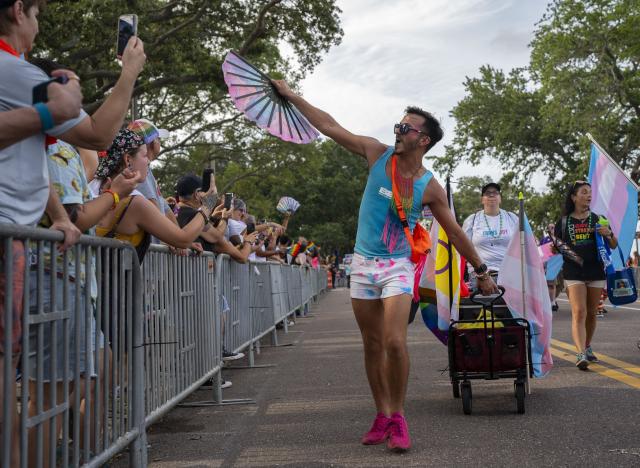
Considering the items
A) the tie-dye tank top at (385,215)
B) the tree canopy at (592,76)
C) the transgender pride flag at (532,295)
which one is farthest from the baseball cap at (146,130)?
the tree canopy at (592,76)

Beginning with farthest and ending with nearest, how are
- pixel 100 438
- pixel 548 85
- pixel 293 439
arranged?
pixel 548 85 < pixel 293 439 < pixel 100 438

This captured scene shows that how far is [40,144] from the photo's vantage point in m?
3.17

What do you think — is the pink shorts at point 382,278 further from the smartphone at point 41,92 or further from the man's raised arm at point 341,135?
the smartphone at point 41,92

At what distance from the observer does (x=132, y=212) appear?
→ 4852 millimetres

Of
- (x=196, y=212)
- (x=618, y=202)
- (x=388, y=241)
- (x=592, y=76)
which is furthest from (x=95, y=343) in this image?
(x=592, y=76)

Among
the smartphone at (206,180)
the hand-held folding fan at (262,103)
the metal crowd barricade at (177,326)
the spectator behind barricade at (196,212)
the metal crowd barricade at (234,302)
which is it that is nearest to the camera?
the metal crowd barricade at (177,326)

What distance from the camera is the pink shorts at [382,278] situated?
5.45 meters

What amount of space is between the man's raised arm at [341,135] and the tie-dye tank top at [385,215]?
0.10m

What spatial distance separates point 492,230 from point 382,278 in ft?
11.6

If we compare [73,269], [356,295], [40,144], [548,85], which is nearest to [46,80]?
[40,144]

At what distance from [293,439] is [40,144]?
9.45 feet

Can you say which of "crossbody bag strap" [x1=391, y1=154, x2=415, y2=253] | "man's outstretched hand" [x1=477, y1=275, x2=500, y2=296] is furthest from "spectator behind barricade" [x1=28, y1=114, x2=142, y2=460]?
"man's outstretched hand" [x1=477, y1=275, x2=500, y2=296]

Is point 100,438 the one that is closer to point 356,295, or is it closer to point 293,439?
point 293,439

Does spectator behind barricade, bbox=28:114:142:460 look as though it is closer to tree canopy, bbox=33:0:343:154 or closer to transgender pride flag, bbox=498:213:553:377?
transgender pride flag, bbox=498:213:553:377
